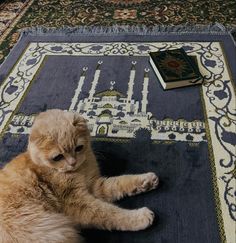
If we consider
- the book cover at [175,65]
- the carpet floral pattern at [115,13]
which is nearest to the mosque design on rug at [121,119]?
the book cover at [175,65]

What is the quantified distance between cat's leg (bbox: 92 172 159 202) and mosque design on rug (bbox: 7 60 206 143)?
0.88ft

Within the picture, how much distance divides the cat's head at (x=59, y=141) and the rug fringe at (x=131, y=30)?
118 centimetres

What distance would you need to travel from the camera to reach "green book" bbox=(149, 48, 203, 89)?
66.4 inches

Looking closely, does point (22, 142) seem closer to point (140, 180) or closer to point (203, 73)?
point (140, 180)

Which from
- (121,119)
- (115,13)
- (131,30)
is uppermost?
(115,13)

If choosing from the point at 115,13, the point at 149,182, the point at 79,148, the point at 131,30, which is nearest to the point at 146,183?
the point at 149,182

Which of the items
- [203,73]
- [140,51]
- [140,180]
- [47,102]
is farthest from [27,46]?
[140,180]

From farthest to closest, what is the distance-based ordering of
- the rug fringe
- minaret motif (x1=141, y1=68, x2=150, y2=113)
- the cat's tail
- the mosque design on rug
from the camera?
the rug fringe, minaret motif (x1=141, y1=68, x2=150, y2=113), the mosque design on rug, the cat's tail

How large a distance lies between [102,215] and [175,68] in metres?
0.92

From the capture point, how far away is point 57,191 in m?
1.12

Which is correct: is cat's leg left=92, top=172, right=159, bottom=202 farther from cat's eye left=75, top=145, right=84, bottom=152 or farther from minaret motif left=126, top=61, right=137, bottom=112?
minaret motif left=126, top=61, right=137, bottom=112

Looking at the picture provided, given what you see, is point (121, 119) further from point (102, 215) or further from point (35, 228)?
point (35, 228)

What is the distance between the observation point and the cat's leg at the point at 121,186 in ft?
4.00

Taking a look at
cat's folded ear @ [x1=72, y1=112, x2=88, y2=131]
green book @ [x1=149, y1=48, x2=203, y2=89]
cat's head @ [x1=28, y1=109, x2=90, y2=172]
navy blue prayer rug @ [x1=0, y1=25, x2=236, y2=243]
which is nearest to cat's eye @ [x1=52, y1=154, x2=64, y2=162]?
cat's head @ [x1=28, y1=109, x2=90, y2=172]
